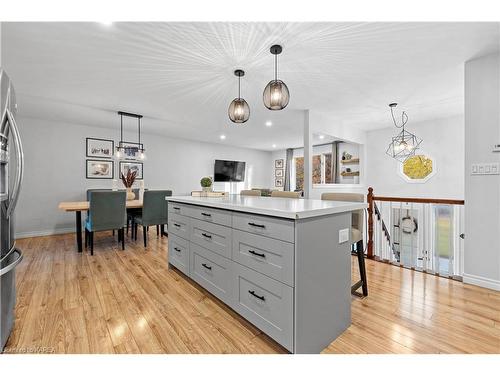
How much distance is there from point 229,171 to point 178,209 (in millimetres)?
5134

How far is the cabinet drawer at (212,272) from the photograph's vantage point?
176 centimetres

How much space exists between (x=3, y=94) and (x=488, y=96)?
13.1 ft

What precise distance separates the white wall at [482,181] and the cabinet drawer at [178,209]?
2.93m

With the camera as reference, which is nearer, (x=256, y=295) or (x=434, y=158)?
(x=256, y=295)

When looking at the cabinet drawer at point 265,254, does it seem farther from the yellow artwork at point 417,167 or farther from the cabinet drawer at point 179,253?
the yellow artwork at point 417,167

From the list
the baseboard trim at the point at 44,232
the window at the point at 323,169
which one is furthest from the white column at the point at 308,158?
the baseboard trim at the point at 44,232

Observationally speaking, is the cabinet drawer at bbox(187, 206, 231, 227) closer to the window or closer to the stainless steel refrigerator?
the stainless steel refrigerator

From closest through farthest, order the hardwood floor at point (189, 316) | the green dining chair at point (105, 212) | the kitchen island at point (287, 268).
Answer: the kitchen island at point (287, 268) → the hardwood floor at point (189, 316) → the green dining chair at point (105, 212)

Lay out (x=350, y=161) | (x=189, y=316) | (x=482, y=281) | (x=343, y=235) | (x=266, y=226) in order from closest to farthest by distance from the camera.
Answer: (x=266, y=226), (x=343, y=235), (x=189, y=316), (x=482, y=281), (x=350, y=161)

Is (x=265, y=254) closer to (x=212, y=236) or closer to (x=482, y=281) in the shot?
(x=212, y=236)

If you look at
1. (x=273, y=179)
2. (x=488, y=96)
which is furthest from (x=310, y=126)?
(x=273, y=179)

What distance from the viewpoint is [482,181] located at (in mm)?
2342

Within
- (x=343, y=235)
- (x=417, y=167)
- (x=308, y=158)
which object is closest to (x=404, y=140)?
(x=417, y=167)

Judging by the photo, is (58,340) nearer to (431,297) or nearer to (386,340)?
(386,340)
